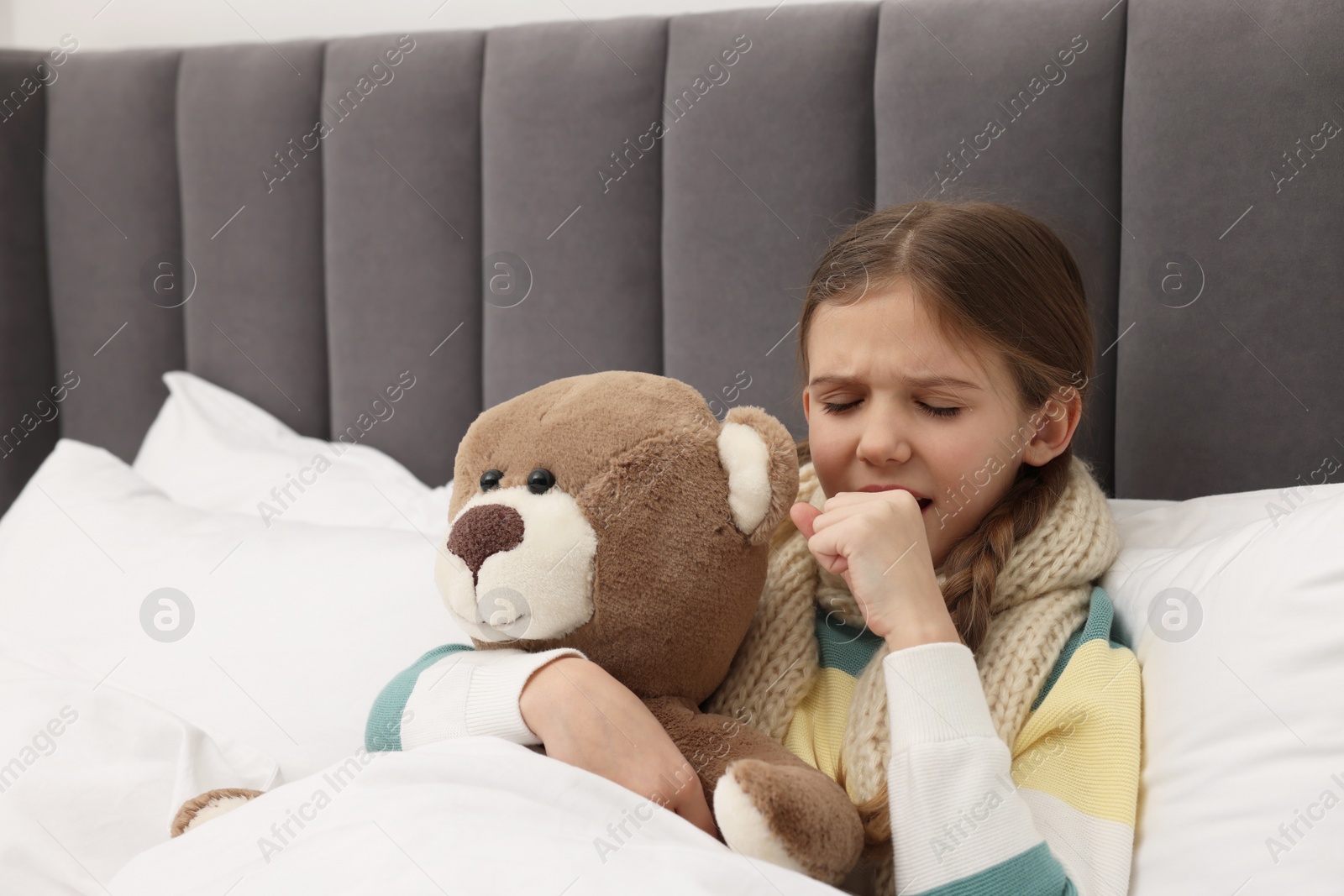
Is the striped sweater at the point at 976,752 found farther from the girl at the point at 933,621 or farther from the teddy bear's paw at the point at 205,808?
the teddy bear's paw at the point at 205,808

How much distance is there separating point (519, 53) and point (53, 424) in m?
0.91

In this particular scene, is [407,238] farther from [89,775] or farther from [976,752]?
[976,752]

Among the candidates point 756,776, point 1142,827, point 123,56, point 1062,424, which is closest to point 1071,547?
point 1062,424

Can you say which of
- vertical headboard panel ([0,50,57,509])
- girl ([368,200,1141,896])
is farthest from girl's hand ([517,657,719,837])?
vertical headboard panel ([0,50,57,509])

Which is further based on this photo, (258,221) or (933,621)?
(258,221)

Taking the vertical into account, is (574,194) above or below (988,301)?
above

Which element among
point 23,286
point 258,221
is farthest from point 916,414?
point 23,286

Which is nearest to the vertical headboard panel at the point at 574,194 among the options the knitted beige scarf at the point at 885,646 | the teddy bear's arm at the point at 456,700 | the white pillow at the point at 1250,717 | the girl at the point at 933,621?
the girl at the point at 933,621

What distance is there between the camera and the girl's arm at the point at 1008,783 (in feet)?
2.03

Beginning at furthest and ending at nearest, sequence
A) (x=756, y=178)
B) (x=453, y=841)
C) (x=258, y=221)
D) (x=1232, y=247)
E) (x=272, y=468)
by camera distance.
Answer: (x=258, y=221)
(x=272, y=468)
(x=756, y=178)
(x=1232, y=247)
(x=453, y=841)

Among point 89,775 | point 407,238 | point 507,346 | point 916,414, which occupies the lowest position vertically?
point 89,775

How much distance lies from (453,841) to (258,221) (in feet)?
3.53

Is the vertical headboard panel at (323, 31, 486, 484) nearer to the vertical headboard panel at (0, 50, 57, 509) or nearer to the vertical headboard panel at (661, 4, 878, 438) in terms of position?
the vertical headboard panel at (661, 4, 878, 438)

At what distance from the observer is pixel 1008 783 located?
25.3 inches
